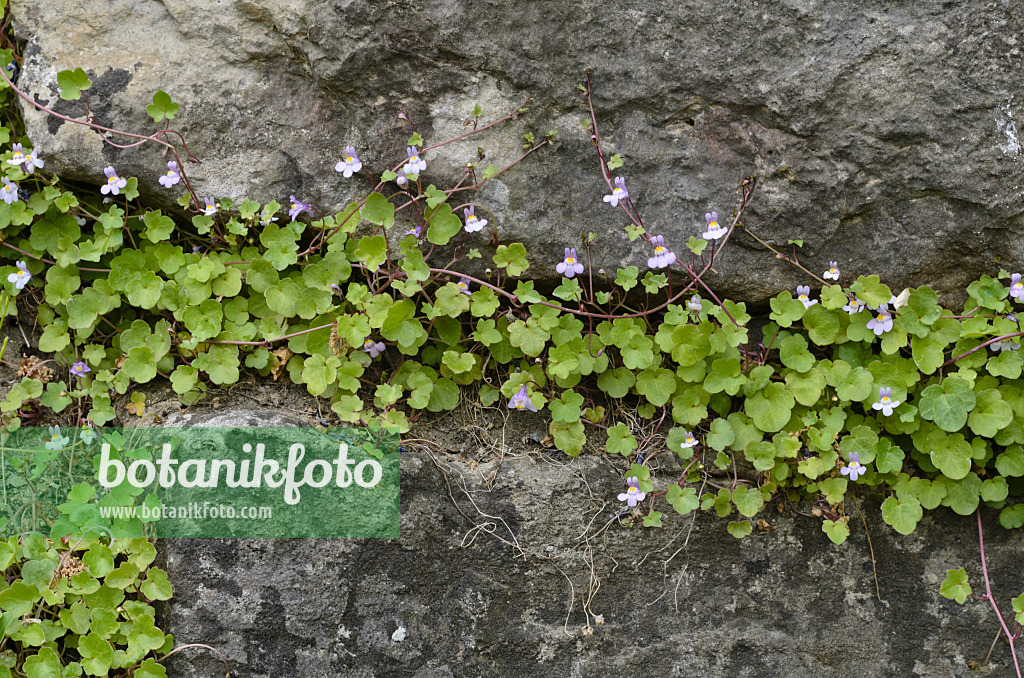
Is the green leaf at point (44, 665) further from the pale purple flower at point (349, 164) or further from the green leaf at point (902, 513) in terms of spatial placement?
the green leaf at point (902, 513)

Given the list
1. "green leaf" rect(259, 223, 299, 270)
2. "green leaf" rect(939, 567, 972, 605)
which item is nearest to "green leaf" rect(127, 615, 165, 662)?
"green leaf" rect(259, 223, 299, 270)

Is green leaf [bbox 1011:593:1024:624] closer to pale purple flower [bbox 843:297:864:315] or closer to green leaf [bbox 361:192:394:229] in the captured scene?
pale purple flower [bbox 843:297:864:315]

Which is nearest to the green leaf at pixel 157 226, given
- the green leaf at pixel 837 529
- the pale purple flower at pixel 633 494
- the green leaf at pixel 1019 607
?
the pale purple flower at pixel 633 494

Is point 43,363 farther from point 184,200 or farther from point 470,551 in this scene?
point 470,551

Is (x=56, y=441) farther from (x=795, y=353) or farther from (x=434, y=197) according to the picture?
(x=795, y=353)

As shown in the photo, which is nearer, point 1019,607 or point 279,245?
point 1019,607

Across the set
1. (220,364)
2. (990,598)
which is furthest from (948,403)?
(220,364)
